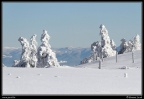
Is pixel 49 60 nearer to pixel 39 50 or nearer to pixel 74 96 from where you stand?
pixel 39 50

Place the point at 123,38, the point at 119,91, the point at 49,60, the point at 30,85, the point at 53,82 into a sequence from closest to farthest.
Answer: the point at 119,91, the point at 30,85, the point at 53,82, the point at 49,60, the point at 123,38

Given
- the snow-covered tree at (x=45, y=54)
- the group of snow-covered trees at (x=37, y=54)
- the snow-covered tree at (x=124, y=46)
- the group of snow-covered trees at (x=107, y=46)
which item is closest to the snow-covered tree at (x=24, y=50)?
the group of snow-covered trees at (x=37, y=54)

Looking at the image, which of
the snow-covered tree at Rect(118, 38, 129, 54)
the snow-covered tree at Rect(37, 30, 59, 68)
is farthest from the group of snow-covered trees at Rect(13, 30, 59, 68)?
the snow-covered tree at Rect(118, 38, 129, 54)

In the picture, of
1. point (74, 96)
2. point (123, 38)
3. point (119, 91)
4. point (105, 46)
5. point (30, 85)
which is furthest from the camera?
point (123, 38)

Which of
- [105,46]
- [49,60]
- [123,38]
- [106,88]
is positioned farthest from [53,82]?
[123,38]

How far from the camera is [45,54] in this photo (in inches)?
2793

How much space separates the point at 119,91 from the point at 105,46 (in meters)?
73.4

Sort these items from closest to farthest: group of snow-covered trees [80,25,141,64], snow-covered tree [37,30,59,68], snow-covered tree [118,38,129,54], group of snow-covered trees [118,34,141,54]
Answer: snow-covered tree [37,30,59,68], group of snow-covered trees [80,25,141,64], group of snow-covered trees [118,34,141,54], snow-covered tree [118,38,129,54]

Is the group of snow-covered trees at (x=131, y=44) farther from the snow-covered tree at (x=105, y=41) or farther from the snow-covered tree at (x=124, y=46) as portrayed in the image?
the snow-covered tree at (x=105, y=41)

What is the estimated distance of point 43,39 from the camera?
237 feet

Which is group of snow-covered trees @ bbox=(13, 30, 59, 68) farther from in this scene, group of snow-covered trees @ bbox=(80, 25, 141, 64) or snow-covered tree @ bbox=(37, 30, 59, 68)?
group of snow-covered trees @ bbox=(80, 25, 141, 64)

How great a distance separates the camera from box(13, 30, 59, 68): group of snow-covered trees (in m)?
70.6

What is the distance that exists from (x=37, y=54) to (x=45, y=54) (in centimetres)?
213

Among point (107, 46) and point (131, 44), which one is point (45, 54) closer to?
point (107, 46)
